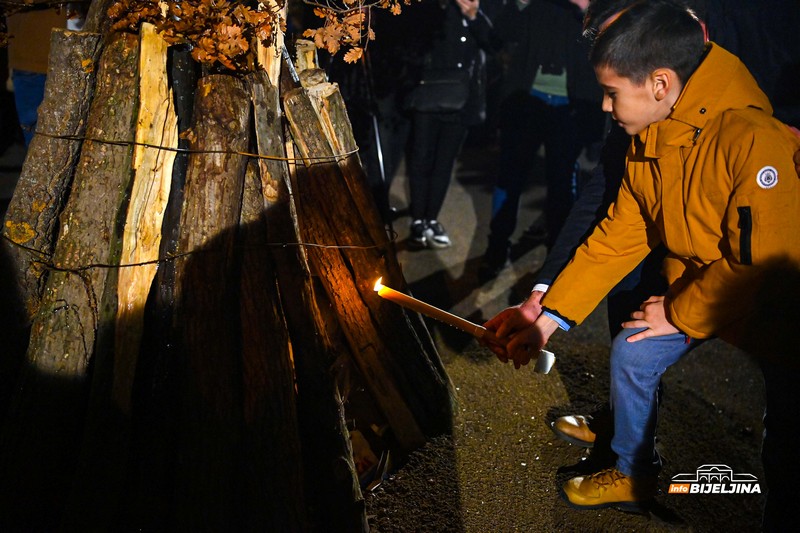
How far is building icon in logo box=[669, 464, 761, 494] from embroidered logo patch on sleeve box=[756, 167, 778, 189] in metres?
1.73

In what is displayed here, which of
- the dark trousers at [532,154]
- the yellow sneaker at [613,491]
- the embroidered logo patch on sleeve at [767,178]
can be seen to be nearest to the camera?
the embroidered logo patch on sleeve at [767,178]

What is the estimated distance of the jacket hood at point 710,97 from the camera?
2.24m

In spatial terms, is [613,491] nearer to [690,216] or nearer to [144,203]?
[690,216]

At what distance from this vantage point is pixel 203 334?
2.48 meters

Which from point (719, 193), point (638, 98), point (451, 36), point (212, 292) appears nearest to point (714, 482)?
point (719, 193)

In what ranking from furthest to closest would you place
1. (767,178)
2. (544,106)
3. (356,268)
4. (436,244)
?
(436,244) → (544,106) → (356,268) → (767,178)

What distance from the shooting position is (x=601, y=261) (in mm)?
2758

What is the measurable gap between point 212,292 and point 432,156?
3.43m

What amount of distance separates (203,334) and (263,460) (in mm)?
565

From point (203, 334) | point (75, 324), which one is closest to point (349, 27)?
point (203, 334)

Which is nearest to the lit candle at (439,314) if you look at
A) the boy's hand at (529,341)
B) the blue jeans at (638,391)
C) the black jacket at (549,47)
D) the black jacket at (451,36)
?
the boy's hand at (529,341)

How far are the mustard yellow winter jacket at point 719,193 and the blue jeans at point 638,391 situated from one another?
19cm

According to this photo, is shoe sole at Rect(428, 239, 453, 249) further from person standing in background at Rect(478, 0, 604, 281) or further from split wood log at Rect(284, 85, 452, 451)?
split wood log at Rect(284, 85, 452, 451)

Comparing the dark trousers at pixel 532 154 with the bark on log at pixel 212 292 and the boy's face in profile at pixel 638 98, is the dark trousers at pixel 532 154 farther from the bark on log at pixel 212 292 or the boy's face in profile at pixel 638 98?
the bark on log at pixel 212 292
